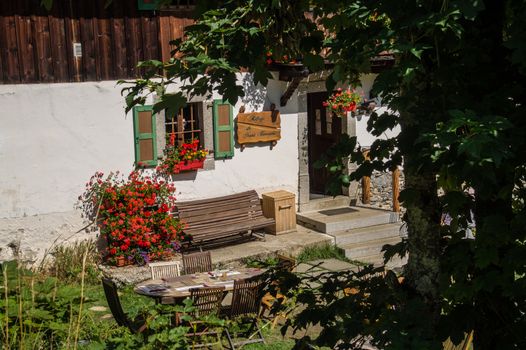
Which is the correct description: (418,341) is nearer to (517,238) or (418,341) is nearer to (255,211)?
(517,238)

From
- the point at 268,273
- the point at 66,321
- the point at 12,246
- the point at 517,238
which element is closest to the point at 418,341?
the point at 517,238

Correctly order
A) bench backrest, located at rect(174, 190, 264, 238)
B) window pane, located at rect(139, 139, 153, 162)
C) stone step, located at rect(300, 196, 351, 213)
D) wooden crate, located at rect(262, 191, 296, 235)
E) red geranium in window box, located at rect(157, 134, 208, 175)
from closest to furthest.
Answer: window pane, located at rect(139, 139, 153, 162)
red geranium in window box, located at rect(157, 134, 208, 175)
bench backrest, located at rect(174, 190, 264, 238)
wooden crate, located at rect(262, 191, 296, 235)
stone step, located at rect(300, 196, 351, 213)

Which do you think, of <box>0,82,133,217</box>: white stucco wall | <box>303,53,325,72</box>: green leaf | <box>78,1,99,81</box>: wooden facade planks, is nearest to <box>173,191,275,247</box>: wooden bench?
<box>0,82,133,217</box>: white stucco wall

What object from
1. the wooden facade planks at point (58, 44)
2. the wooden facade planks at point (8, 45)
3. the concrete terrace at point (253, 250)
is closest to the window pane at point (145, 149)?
the wooden facade planks at point (58, 44)

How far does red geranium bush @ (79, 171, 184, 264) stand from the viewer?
10.6 meters

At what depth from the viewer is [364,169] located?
3773mm

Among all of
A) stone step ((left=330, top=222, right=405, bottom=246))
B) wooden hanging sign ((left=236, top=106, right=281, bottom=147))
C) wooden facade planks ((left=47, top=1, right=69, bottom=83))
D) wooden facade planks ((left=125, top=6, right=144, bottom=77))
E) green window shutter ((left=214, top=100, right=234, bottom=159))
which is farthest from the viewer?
wooden hanging sign ((left=236, top=106, right=281, bottom=147))

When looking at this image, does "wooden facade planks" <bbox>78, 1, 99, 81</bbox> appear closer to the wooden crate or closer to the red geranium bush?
the red geranium bush

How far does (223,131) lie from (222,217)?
138 centimetres

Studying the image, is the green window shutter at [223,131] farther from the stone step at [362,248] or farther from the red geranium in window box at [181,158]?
the stone step at [362,248]

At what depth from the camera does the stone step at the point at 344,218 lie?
12.2m

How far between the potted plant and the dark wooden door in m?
0.96

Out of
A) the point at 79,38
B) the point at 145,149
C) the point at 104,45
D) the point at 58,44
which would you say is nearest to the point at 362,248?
the point at 145,149

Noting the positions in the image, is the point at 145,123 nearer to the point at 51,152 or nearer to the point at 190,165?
the point at 190,165
